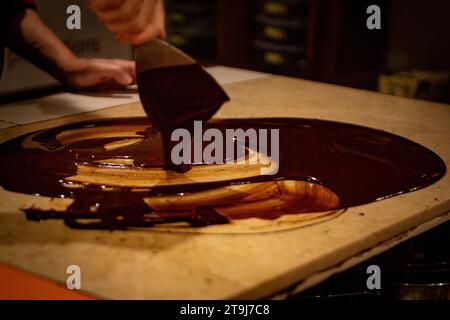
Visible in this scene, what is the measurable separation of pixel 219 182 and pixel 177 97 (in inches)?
9.2

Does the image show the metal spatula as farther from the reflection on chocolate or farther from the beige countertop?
the beige countertop

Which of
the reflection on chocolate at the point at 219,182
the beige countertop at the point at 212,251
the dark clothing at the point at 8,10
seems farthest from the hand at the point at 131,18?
the dark clothing at the point at 8,10

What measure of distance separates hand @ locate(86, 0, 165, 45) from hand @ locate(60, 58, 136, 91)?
0.49 m

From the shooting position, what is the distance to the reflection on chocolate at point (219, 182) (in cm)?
101

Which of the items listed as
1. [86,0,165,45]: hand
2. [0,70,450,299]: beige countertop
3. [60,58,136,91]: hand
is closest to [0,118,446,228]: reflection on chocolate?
[0,70,450,299]: beige countertop

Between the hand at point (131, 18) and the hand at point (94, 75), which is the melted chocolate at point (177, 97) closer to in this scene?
the hand at point (131, 18)

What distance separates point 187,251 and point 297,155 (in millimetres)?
496

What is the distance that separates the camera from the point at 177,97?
1276 mm

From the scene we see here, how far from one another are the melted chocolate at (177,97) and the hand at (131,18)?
88 mm

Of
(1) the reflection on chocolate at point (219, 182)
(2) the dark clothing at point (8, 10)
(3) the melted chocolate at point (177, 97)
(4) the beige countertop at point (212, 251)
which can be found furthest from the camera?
(2) the dark clothing at point (8, 10)

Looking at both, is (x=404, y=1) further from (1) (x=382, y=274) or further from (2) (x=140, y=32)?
(1) (x=382, y=274)

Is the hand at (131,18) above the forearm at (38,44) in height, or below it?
above

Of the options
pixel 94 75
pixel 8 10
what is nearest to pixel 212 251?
pixel 94 75

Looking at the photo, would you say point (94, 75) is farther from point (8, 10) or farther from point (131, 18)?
point (131, 18)
